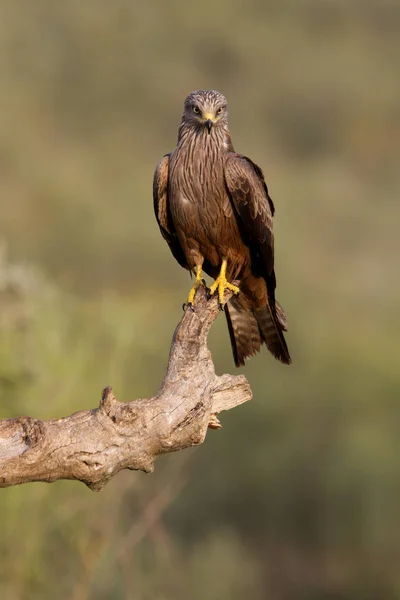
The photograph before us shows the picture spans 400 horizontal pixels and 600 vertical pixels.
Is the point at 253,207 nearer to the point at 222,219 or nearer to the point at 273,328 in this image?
the point at 222,219

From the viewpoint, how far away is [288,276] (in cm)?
1811

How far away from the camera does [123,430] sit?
4215 mm

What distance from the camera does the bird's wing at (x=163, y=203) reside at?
5590mm

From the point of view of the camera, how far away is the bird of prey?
543 centimetres

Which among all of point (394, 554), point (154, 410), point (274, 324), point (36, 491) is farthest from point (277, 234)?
point (154, 410)

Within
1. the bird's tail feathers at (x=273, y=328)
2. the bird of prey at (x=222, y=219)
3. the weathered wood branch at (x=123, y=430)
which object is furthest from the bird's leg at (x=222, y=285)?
the weathered wood branch at (x=123, y=430)

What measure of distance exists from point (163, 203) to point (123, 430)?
1751mm

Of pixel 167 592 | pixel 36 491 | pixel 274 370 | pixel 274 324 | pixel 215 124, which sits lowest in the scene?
pixel 167 592

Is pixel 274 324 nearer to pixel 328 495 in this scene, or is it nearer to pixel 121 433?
pixel 121 433

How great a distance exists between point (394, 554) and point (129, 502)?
8.96 m

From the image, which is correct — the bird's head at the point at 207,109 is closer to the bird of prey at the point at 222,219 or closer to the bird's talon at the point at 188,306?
the bird of prey at the point at 222,219

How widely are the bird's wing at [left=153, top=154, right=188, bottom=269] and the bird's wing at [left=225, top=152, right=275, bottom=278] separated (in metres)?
0.35

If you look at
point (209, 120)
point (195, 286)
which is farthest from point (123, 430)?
point (209, 120)

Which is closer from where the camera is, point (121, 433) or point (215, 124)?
point (121, 433)
